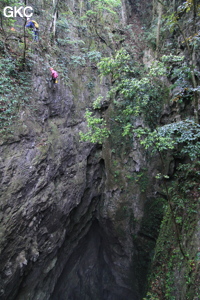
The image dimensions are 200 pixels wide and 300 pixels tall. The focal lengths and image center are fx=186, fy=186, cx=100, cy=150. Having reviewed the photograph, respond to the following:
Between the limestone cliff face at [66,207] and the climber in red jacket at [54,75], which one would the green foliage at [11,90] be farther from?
the climber in red jacket at [54,75]

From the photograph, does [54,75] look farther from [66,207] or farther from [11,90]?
[66,207]

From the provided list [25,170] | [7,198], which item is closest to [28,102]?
[25,170]

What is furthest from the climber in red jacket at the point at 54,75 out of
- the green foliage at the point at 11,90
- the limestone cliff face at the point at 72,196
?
the green foliage at the point at 11,90

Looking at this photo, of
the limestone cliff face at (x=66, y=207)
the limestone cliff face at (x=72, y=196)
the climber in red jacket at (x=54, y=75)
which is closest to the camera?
the limestone cliff face at (x=66, y=207)

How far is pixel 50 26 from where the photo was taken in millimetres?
9180

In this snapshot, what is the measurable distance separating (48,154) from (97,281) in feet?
31.4

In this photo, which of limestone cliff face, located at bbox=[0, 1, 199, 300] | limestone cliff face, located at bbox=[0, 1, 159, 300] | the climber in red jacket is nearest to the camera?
limestone cliff face, located at bbox=[0, 1, 159, 300]

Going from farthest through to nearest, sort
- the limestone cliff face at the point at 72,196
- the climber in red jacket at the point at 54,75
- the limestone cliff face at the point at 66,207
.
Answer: the climber in red jacket at the point at 54,75, the limestone cliff face at the point at 72,196, the limestone cliff face at the point at 66,207

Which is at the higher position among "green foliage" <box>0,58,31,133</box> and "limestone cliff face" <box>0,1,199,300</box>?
"green foliage" <box>0,58,31,133</box>

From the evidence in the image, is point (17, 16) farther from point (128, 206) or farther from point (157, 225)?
point (157, 225)

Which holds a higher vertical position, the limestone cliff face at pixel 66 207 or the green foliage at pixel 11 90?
the green foliage at pixel 11 90

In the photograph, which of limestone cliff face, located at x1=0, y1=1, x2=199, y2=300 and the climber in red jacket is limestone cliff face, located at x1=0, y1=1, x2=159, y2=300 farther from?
the climber in red jacket

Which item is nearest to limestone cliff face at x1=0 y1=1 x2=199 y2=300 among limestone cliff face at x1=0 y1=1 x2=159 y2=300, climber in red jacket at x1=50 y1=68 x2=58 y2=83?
limestone cliff face at x1=0 y1=1 x2=159 y2=300

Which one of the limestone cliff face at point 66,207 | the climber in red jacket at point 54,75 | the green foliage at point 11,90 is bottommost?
the limestone cliff face at point 66,207
